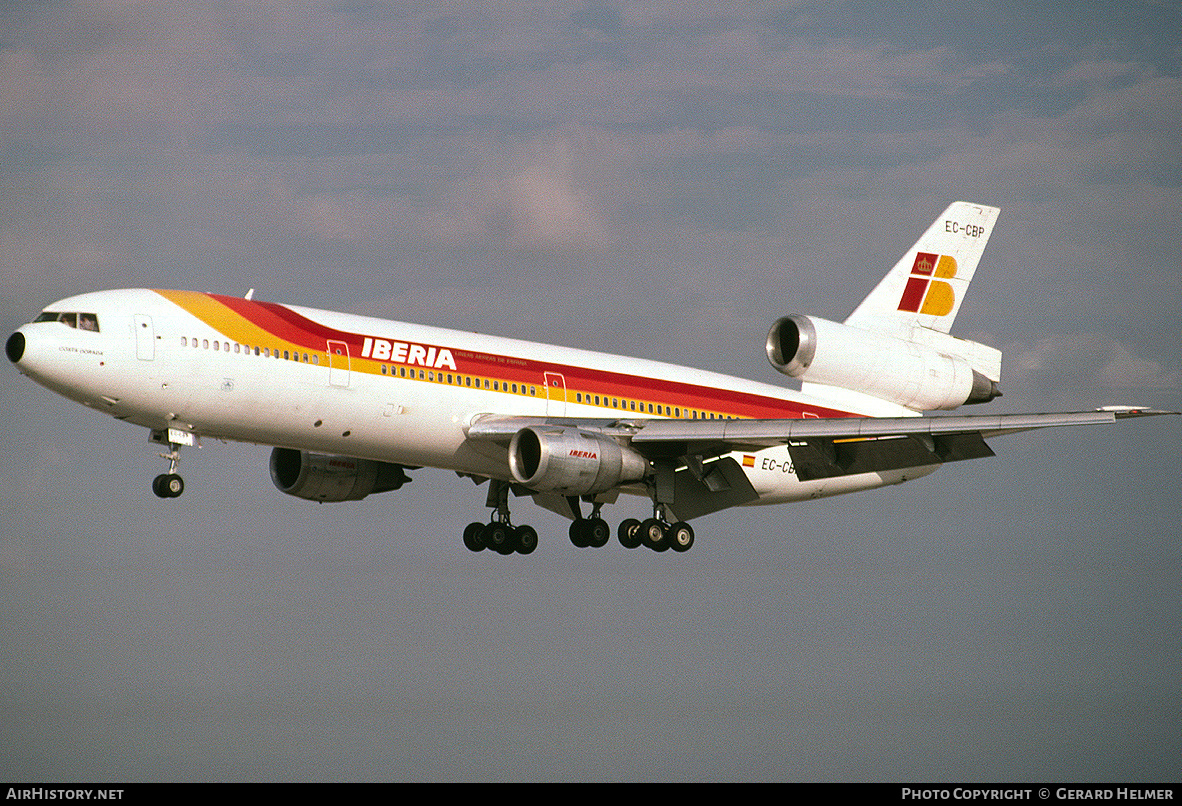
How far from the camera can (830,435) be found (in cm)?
4231

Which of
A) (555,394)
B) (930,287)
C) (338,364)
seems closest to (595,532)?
(555,394)

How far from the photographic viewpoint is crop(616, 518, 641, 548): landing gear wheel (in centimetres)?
4538

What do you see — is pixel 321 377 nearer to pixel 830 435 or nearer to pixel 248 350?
pixel 248 350

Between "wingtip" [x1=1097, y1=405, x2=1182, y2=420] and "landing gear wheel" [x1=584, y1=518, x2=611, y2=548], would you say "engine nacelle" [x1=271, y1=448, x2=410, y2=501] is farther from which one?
"wingtip" [x1=1097, y1=405, x2=1182, y2=420]

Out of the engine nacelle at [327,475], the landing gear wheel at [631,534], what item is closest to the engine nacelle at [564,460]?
the landing gear wheel at [631,534]

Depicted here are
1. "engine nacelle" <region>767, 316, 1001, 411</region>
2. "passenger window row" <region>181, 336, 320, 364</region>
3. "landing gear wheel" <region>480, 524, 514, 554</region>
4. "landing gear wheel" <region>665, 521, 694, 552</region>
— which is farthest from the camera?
"landing gear wheel" <region>480, 524, 514, 554</region>

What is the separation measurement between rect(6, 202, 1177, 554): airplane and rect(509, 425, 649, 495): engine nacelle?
0.06 metres

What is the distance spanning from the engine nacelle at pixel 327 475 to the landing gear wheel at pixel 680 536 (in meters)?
9.29

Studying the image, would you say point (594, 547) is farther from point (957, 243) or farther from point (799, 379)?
point (957, 243)

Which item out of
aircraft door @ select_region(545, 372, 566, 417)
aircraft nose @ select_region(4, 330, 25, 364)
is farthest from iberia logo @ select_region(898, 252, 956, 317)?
aircraft nose @ select_region(4, 330, 25, 364)

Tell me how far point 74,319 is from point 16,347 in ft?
4.97

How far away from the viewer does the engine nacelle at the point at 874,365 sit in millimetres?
47719

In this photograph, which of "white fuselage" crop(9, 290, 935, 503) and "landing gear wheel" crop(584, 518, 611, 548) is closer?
"white fuselage" crop(9, 290, 935, 503)

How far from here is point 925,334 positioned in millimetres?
51188
